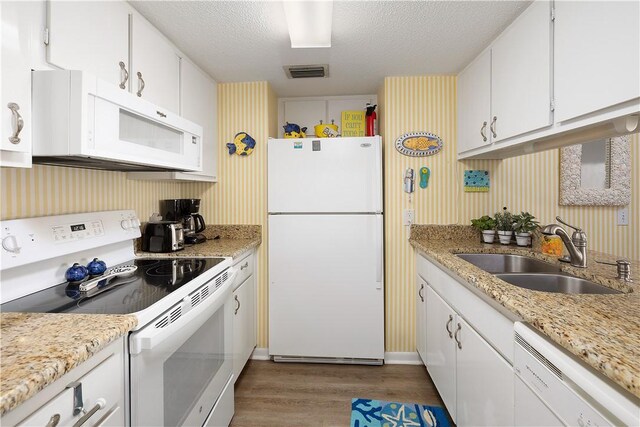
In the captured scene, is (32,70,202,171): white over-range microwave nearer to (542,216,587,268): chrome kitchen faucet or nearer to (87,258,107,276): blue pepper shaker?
(87,258,107,276): blue pepper shaker

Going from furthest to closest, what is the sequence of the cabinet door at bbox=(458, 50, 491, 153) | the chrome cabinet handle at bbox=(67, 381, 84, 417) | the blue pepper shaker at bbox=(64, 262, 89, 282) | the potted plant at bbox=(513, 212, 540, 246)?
1. the potted plant at bbox=(513, 212, 540, 246)
2. the cabinet door at bbox=(458, 50, 491, 153)
3. the blue pepper shaker at bbox=(64, 262, 89, 282)
4. the chrome cabinet handle at bbox=(67, 381, 84, 417)

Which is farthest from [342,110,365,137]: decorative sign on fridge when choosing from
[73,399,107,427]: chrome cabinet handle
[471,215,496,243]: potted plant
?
[73,399,107,427]: chrome cabinet handle

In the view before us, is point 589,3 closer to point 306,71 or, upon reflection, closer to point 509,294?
point 509,294

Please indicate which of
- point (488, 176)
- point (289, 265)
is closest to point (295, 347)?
point (289, 265)

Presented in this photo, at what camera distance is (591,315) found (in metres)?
0.88

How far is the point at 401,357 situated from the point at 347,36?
236 centimetres

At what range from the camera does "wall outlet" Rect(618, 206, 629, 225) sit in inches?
67.7

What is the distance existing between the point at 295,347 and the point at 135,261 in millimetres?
1325

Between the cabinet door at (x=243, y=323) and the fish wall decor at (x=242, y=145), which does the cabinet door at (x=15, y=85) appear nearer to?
the cabinet door at (x=243, y=323)

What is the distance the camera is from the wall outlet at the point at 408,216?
8.01 ft

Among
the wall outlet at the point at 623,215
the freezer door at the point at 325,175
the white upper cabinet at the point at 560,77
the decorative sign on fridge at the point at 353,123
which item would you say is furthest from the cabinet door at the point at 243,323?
the wall outlet at the point at 623,215

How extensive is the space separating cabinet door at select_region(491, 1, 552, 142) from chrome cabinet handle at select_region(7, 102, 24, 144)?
6.54ft

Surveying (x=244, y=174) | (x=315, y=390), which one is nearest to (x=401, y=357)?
(x=315, y=390)

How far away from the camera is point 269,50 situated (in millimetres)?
2006
